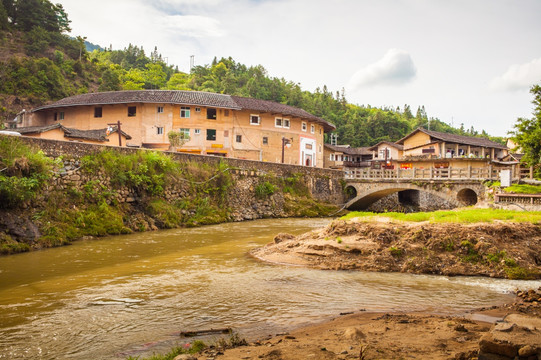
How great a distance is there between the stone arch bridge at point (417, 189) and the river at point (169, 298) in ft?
72.8

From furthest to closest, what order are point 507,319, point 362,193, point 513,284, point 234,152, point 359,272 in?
point 234,152
point 362,193
point 359,272
point 513,284
point 507,319

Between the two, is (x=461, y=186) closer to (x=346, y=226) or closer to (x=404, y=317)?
(x=346, y=226)

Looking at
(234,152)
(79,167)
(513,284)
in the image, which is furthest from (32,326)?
(234,152)

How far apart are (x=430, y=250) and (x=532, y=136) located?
609 inches

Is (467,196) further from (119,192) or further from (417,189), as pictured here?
(119,192)

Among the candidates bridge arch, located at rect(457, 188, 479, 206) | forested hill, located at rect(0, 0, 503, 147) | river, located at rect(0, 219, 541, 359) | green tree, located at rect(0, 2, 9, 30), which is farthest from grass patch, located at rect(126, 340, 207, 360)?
green tree, located at rect(0, 2, 9, 30)

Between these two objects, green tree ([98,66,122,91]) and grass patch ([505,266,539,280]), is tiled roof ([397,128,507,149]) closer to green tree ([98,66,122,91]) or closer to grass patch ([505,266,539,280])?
green tree ([98,66,122,91])

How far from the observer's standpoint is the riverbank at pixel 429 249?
420 inches

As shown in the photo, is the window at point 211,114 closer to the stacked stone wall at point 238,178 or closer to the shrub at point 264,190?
the stacked stone wall at point 238,178

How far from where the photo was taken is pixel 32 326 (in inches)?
278

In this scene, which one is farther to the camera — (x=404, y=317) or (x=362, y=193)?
(x=362, y=193)

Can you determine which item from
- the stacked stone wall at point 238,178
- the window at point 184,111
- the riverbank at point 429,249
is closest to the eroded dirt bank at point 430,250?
the riverbank at point 429,249

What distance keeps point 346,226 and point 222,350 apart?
7.99m

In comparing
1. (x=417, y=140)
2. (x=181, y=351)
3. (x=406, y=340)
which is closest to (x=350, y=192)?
(x=417, y=140)
